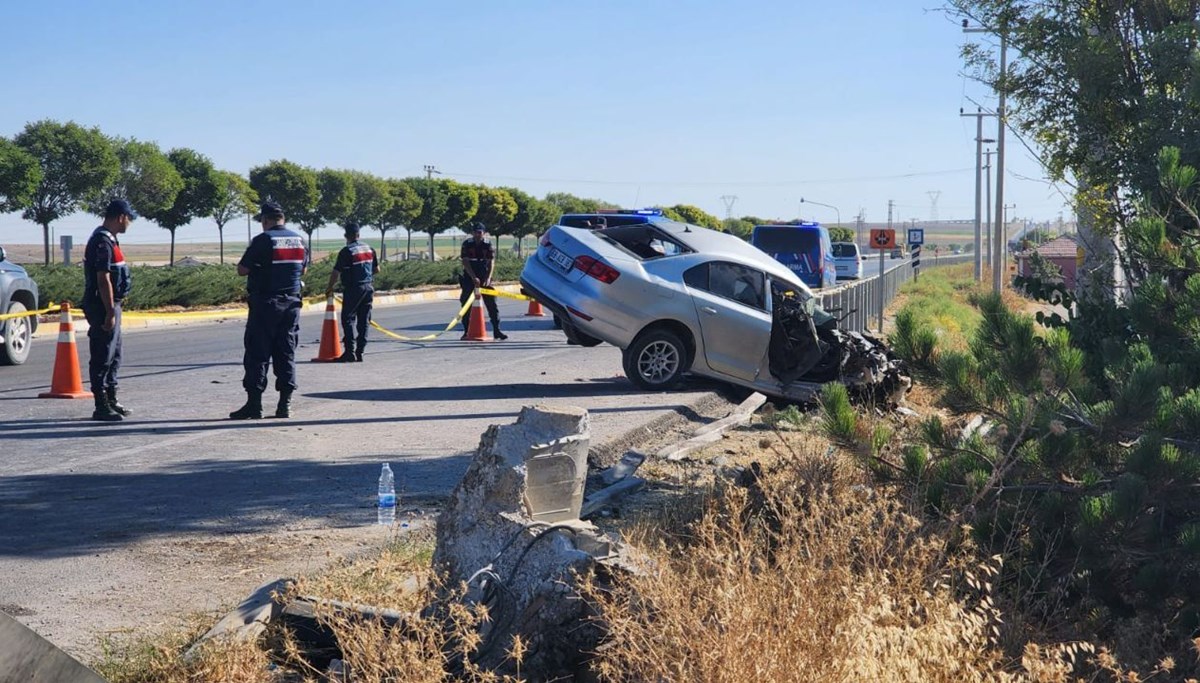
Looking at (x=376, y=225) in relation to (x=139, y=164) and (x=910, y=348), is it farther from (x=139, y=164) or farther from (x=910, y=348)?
(x=910, y=348)

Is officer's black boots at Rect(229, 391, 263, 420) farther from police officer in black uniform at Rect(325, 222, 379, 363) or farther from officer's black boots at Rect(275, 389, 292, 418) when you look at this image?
police officer in black uniform at Rect(325, 222, 379, 363)

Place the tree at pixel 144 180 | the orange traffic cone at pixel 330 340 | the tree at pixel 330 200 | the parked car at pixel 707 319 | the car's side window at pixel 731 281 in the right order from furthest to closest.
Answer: the tree at pixel 330 200 → the tree at pixel 144 180 → the orange traffic cone at pixel 330 340 → the car's side window at pixel 731 281 → the parked car at pixel 707 319

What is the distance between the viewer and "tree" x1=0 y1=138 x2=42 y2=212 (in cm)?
3991

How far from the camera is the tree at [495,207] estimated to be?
6519cm

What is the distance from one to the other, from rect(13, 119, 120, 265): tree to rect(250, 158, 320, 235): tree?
1043 cm

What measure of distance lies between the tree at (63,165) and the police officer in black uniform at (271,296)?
117 ft

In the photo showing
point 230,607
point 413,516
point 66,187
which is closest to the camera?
point 230,607

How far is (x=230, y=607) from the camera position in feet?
17.8

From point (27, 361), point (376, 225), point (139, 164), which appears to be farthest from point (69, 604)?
point (376, 225)

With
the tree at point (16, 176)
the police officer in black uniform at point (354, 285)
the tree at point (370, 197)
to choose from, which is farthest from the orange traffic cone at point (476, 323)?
the tree at point (370, 197)

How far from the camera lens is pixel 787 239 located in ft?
98.8

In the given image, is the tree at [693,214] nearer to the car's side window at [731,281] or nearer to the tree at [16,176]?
the tree at [16,176]

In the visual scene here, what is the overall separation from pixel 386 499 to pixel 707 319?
→ 6.60 metres

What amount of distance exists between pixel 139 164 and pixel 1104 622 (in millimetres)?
47930
